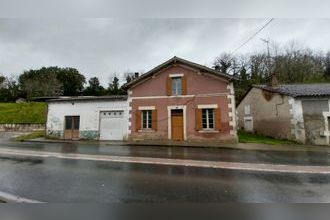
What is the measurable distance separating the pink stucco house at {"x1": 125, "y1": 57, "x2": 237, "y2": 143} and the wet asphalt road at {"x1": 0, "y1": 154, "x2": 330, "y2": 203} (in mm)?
8369

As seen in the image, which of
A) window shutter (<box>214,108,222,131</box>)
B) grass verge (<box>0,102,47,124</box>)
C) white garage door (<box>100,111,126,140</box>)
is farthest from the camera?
grass verge (<box>0,102,47,124</box>)

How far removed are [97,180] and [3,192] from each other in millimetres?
2048

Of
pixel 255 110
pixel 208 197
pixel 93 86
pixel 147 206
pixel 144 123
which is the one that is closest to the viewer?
pixel 147 206

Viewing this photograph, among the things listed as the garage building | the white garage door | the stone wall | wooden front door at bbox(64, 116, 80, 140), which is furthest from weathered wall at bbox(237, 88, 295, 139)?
the stone wall

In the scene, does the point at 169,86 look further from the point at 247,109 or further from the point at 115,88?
the point at 115,88

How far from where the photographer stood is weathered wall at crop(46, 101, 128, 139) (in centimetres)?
1792

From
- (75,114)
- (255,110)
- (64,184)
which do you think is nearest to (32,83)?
(75,114)

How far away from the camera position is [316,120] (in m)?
16.0

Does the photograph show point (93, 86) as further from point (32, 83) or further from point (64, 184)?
point (64, 184)

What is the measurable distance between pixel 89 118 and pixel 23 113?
19.4 meters

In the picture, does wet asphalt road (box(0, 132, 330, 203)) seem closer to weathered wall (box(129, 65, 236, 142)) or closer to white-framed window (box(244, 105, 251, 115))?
weathered wall (box(129, 65, 236, 142))

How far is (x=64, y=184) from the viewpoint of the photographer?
6.16m

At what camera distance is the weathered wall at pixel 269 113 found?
1725 cm

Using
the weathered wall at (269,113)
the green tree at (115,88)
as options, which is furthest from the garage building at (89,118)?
the green tree at (115,88)
